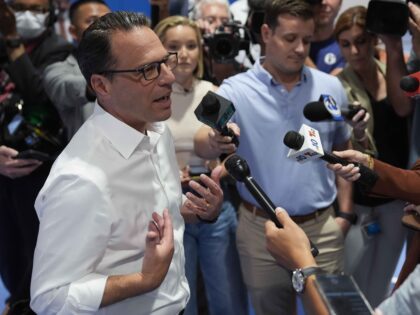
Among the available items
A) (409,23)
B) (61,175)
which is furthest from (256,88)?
(61,175)

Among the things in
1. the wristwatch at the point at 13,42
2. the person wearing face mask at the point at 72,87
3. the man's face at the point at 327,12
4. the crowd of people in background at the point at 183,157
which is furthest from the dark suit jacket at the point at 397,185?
the wristwatch at the point at 13,42

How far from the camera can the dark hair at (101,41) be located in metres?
1.40

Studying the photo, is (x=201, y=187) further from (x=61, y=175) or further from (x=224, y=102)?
(x=61, y=175)

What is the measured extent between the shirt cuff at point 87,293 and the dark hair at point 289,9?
1.30m

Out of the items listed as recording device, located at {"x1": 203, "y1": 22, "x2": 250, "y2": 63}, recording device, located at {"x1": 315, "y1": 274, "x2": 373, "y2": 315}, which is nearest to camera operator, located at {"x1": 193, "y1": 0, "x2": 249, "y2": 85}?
recording device, located at {"x1": 203, "y1": 22, "x2": 250, "y2": 63}

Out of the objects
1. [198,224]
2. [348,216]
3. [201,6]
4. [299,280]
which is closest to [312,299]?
[299,280]

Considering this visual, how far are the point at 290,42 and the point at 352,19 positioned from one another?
21.5 inches

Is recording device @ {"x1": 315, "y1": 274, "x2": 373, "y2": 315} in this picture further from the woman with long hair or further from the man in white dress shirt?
the woman with long hair

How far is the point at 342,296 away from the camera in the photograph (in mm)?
955

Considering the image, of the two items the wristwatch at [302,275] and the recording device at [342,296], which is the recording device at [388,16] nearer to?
the wristwatch at [302,275]

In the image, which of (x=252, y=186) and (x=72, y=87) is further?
(x=72, y=87)

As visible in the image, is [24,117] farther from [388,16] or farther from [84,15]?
[388,16]

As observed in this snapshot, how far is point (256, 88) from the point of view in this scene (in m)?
2.15

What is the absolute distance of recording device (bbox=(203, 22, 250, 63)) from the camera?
2666 mm
